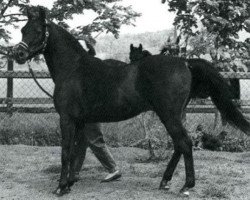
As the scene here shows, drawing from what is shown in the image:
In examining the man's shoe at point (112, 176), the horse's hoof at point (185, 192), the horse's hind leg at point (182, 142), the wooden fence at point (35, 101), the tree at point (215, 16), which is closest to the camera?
the horse's hind leg at point (182, 142)

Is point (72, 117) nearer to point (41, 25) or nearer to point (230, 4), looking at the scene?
point (41, 25)

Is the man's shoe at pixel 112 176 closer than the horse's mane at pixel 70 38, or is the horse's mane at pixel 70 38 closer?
the horse's mane at pixel 70 38

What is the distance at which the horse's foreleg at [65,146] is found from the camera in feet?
17.4

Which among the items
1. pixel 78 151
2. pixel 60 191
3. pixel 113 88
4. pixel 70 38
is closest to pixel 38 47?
pixel 70 38

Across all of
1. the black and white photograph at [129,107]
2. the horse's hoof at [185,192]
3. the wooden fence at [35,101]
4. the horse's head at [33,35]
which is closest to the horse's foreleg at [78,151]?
the black and white photograph at [129,107]

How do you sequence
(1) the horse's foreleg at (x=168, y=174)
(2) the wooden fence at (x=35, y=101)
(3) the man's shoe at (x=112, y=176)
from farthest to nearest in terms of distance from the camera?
(2) the wooden fence at (x=35, y=101) → (3) the man's shoe at (x=112, y=176) → (1) the horse's foreleg at (x=168, y=174)

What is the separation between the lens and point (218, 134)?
8.60m

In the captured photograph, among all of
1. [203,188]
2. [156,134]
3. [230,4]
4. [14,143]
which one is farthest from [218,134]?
[14,143]

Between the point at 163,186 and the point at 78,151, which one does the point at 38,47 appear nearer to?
the point at 78,151

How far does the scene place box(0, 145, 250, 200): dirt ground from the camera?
5281 mm

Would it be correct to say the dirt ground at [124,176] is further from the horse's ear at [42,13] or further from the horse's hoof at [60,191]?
the horse's ear at [42,13]

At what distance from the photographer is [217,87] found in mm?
5258

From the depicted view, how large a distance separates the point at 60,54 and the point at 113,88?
79 cm

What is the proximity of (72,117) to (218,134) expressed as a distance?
4.02m
